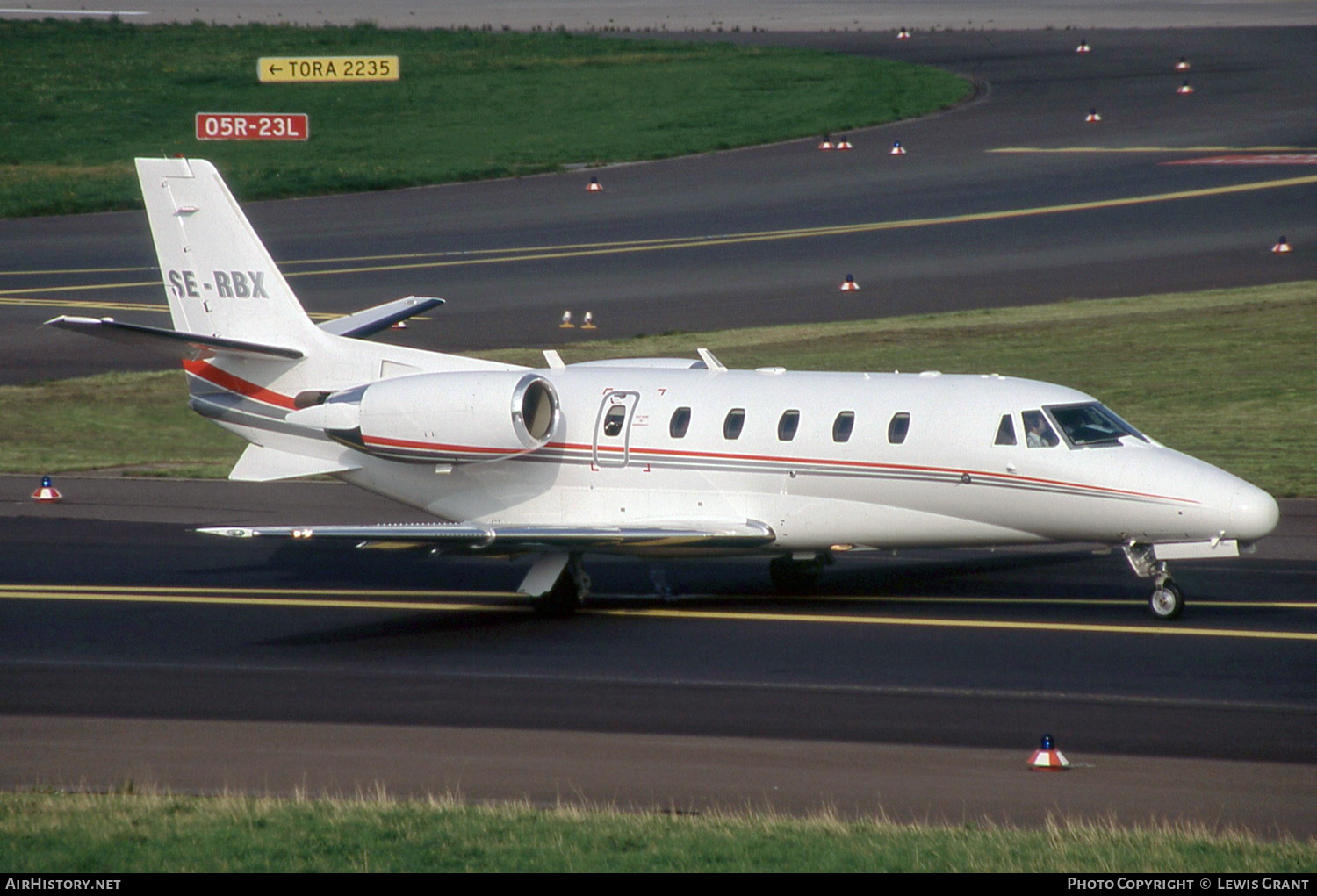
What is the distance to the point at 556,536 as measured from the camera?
69.6 ft

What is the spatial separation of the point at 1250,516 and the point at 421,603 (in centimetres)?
1035

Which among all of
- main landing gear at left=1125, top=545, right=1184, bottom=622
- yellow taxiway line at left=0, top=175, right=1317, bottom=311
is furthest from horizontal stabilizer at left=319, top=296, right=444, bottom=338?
yellow taxiway line at left=0, top=175, right=1317, bottom=311

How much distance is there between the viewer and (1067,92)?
222 feet

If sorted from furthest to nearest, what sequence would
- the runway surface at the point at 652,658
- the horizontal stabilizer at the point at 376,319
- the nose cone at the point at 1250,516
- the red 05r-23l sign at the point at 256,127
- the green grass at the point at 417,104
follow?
the red 05r-23l sign at the point at 256,127 → the green grass at the point at 417,104 → the horizontal stabilizer at the point at 376,319 → the nose cone at the point at 1250,516 → the runway surface at the point at 652,658

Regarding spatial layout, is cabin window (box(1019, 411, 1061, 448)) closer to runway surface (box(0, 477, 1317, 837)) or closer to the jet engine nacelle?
runway surface (box(0, 477, 1317, 837))

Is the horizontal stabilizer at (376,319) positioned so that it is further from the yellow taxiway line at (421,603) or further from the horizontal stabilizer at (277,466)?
the yellow taxiway line at (421,603)

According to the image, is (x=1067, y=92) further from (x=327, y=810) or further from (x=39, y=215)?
(x=327, y=810)

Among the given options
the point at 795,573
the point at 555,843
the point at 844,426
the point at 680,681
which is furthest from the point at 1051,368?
the point at 555,843

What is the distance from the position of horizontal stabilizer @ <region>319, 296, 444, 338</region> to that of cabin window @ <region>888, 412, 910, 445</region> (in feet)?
27.3

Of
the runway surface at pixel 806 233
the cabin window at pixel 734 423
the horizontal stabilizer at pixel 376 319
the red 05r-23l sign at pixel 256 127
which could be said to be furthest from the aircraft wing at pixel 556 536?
the red 05r-23l sign at pixel 256 127

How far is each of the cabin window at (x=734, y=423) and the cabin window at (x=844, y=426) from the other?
1182 millimetres

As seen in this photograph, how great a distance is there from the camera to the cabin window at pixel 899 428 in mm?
21375

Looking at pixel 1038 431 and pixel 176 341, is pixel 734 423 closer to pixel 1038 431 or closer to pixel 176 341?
pixel 1038 431

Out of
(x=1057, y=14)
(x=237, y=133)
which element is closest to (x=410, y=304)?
(x=237, y=133)
